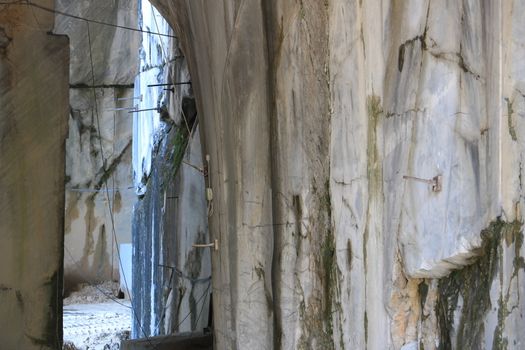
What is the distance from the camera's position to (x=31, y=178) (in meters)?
4.87

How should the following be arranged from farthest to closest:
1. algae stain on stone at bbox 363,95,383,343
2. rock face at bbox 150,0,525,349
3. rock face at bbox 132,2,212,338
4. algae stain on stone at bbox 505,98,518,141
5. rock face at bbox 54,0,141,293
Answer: rock face at bbox 54,0,141,293
rock face at bbox 132,2,212,338
algae stain on stone at bbox 363,95,383,343
rock face at bbox 150,0,525,349
algae stain on stone at bbox 505,98,518,141

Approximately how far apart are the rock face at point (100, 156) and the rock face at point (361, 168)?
1211cm

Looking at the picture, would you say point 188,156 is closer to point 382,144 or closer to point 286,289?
Result: point 286,289

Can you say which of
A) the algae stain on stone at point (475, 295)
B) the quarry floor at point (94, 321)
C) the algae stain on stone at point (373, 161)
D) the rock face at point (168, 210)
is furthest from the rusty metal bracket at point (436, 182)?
the quarry floor at point (94, 321)

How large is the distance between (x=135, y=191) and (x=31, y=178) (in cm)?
592

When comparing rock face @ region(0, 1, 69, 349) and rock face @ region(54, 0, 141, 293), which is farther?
rock face @ region(54, 0, 141, 293)

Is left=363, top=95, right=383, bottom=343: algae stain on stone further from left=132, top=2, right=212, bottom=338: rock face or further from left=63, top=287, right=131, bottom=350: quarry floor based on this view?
left=63, top=287, right=131, bottom=350: quarry floor

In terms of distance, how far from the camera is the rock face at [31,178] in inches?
189

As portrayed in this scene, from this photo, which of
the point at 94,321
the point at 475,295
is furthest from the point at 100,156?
the point at 475,295

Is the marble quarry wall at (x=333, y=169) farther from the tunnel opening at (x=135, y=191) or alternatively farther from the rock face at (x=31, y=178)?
the tunnel opening at (x=135, y=191)

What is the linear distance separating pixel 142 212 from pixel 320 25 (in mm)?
6017

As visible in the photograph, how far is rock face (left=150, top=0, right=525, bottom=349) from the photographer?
2938 mm

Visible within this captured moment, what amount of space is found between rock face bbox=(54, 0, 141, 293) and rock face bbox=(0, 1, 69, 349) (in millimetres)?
12660

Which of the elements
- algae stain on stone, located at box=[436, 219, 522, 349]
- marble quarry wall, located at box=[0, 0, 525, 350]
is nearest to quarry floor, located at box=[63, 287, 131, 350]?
marble quarry wall, located at box=[0, 0, 525, 350]
